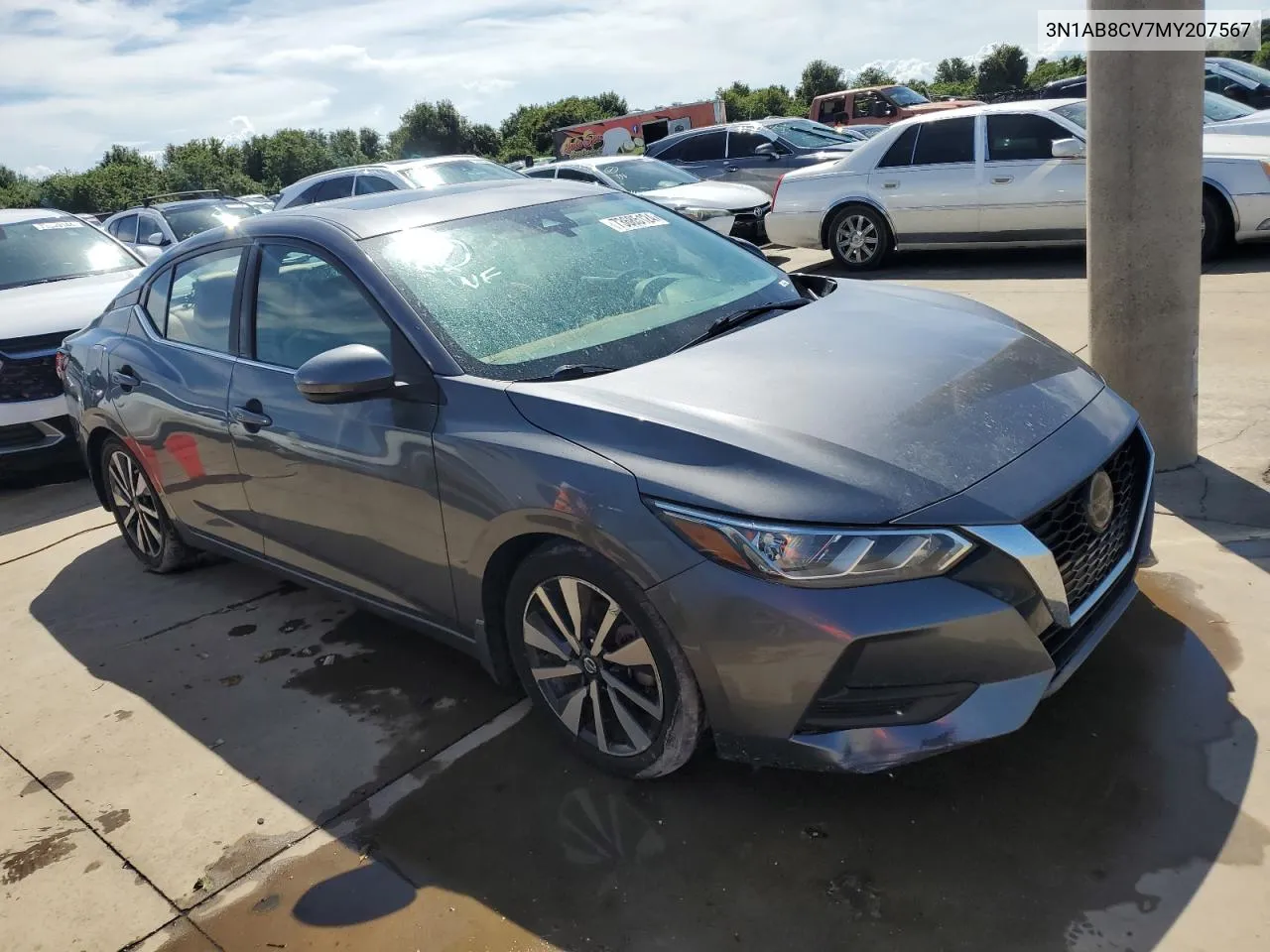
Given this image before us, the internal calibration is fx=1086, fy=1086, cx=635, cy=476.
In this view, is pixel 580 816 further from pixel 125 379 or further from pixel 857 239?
pixel 857 239

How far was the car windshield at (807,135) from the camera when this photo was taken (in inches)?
593

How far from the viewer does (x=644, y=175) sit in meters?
13.3

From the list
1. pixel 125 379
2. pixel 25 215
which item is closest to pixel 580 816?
pixel 125 379

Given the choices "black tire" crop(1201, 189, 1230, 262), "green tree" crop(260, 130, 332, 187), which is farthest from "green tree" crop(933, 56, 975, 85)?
"black tire" crop(1201, 189, 1230, 262)

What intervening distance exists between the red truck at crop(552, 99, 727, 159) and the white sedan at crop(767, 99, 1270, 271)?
20.9 meters

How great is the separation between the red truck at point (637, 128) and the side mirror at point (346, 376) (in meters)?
29.1

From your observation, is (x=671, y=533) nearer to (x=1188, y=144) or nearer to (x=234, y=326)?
(x=234, y=326)

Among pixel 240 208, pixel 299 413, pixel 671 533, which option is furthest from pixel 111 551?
pixel 240 208

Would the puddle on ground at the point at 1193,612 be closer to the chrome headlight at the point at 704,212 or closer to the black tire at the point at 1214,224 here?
the black tire at the point at 1214,224

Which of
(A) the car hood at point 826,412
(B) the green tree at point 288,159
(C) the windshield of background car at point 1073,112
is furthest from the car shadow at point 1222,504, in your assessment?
(B) the green tree at point 288,159

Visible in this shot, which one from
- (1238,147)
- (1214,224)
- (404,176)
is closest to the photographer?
(1238,147)

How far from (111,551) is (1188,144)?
5.41 metres

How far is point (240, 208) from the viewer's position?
14539 millimetres

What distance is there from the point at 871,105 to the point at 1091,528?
81.7ft
